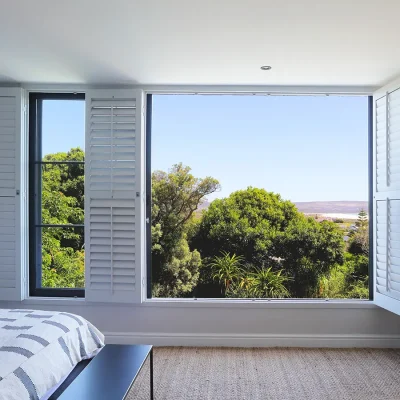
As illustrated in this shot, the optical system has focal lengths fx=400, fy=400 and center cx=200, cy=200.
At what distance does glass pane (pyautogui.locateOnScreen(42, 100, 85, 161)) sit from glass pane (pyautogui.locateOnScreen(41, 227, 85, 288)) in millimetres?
687

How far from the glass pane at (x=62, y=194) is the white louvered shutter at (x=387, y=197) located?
103 inches

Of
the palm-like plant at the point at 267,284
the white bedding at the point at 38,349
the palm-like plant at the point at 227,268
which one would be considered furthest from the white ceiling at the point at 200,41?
the palm-like plant at the point at 267,284

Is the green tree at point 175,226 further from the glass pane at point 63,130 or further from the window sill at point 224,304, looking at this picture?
the glass pane at point 63,130

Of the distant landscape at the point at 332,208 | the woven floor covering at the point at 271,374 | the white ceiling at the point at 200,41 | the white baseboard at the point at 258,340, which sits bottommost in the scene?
the woven floor covering at the point at 271,374

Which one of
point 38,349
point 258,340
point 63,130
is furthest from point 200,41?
point 258,340

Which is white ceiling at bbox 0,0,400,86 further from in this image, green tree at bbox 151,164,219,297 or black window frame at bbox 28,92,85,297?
green tree at bbox 151,164,219,297

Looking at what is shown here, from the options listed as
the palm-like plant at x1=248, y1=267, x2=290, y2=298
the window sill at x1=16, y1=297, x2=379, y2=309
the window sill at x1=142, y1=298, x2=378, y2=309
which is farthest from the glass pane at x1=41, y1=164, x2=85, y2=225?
the palm-like plant at x1=248, y1=267, x2=290, y2=298

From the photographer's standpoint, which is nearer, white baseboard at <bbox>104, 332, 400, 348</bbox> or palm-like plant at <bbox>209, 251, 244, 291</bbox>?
white baseboard at <bbox>104, 332, 400, 348</bbox>

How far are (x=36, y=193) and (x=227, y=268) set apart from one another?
1.98 m

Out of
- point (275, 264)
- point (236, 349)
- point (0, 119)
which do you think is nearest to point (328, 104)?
point (275, 264)

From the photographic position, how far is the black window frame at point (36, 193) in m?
3.60

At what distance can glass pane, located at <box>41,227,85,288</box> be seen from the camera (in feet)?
12.0

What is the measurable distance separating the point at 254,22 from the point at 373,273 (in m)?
2.45

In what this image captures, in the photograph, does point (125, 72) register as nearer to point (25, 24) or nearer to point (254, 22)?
point (25, 24)
